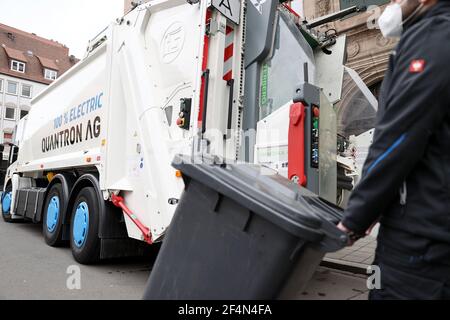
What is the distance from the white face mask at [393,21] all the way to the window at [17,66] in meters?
38.0

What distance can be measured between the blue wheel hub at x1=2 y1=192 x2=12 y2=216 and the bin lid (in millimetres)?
6883

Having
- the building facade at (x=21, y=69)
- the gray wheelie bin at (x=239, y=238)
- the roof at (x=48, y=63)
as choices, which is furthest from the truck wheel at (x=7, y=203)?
the roof at (x=48, y=63)

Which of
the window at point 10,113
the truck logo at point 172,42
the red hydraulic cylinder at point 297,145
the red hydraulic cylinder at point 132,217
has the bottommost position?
the red hydraulic cylinder at point 132,217

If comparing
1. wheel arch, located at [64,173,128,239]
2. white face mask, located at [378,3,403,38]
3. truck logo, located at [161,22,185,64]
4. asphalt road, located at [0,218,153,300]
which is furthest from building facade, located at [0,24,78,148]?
white face mask, located at [378,3,403,38]

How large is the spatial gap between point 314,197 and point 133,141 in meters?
2.13

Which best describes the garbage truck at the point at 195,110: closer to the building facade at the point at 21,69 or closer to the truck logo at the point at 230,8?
the truck logo at the point at 230,8

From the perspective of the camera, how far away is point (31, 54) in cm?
3562

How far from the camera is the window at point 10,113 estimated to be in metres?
32.1

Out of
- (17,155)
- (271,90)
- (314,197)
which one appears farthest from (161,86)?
(17,155)

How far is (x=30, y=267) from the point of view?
3.87 metres

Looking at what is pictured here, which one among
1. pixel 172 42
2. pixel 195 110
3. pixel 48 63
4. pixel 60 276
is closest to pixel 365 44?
pixel 172 42

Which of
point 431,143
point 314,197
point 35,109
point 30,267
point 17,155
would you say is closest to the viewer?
point 431,143
